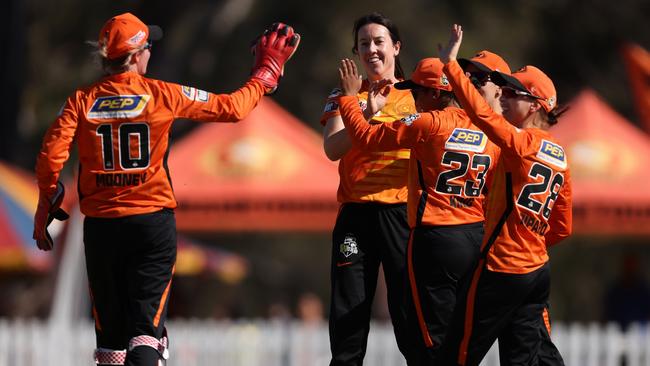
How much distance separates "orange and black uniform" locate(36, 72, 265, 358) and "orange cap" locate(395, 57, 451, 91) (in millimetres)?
995

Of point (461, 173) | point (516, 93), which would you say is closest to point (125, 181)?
point (461, 173)

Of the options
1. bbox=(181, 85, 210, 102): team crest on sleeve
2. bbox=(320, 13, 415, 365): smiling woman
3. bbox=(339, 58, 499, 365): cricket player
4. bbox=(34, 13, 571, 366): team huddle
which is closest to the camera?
bbox=(34, 13, 571, 366): team huddle

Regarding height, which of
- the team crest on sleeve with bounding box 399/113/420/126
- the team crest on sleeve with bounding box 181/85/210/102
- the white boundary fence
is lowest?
the white boundary fence

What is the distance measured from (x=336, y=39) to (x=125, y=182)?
79.1 ft

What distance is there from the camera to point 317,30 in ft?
104

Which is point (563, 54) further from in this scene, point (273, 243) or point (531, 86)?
point (531, 86)

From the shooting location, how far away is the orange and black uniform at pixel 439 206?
7.54 metres

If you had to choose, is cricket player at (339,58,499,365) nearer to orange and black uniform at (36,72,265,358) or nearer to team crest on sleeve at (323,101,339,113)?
team crest on sleeve at (323,101,339,113)

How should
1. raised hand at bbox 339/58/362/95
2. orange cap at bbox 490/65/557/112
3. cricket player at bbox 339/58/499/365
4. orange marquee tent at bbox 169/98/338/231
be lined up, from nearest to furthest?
orange cap at bbox 490/65/557/112, cricket player at bbox 339/58/499/365, raised hand at bbox 339/58/362/95, orange marquee tent at bbox 169/98/338/231

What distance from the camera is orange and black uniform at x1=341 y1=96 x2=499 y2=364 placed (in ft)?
24.7

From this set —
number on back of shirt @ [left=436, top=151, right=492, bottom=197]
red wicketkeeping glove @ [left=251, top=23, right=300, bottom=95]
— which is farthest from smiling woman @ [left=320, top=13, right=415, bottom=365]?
number on back of shirt @ [left=436, top=151, right=492, bottom=197]

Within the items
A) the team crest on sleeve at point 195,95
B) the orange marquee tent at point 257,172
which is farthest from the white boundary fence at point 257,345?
the team crest on sleeve at point 195,95

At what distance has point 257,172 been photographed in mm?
16000

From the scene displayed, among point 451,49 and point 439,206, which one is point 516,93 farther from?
point 439,206
